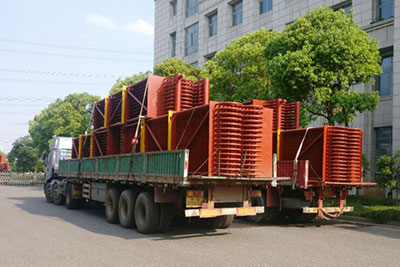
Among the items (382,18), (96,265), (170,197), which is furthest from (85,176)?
(382,18)

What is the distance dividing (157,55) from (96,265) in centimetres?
4058

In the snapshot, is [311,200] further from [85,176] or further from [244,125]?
[85,176]

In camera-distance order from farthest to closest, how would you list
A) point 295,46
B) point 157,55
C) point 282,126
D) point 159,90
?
point 157,55 → point 295,46 → point 282,126 → point 159,90

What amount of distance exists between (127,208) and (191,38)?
31.3 metres

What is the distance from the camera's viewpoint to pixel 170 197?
10234mm

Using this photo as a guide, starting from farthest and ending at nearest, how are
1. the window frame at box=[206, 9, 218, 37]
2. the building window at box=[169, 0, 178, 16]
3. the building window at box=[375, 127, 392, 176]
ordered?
1. the building window at box=[169, 0, 178, 16]
2. the window frame at box=[206, 9, 218, 37]
3. the building window at box=[375, 127, 392, 176]

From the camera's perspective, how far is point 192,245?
9016 millimetres

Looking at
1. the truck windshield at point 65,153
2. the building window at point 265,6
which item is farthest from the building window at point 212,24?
the truck windshield at point 65,153

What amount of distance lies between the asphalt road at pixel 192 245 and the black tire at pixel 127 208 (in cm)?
30

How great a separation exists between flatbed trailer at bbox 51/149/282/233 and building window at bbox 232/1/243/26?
23959 millimetres

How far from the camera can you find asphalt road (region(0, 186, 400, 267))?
7426mm

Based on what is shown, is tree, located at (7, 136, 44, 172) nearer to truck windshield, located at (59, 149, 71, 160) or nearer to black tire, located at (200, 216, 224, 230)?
truck windshield, located at (59, 149, 71, 160)

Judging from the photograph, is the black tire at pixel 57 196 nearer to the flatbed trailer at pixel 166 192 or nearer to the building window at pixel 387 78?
the flatbed trailer at pixel 166 192

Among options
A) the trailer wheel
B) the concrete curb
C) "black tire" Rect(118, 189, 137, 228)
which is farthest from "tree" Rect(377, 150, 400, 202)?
"black tire" Rect(118, 189, 137, 228)
